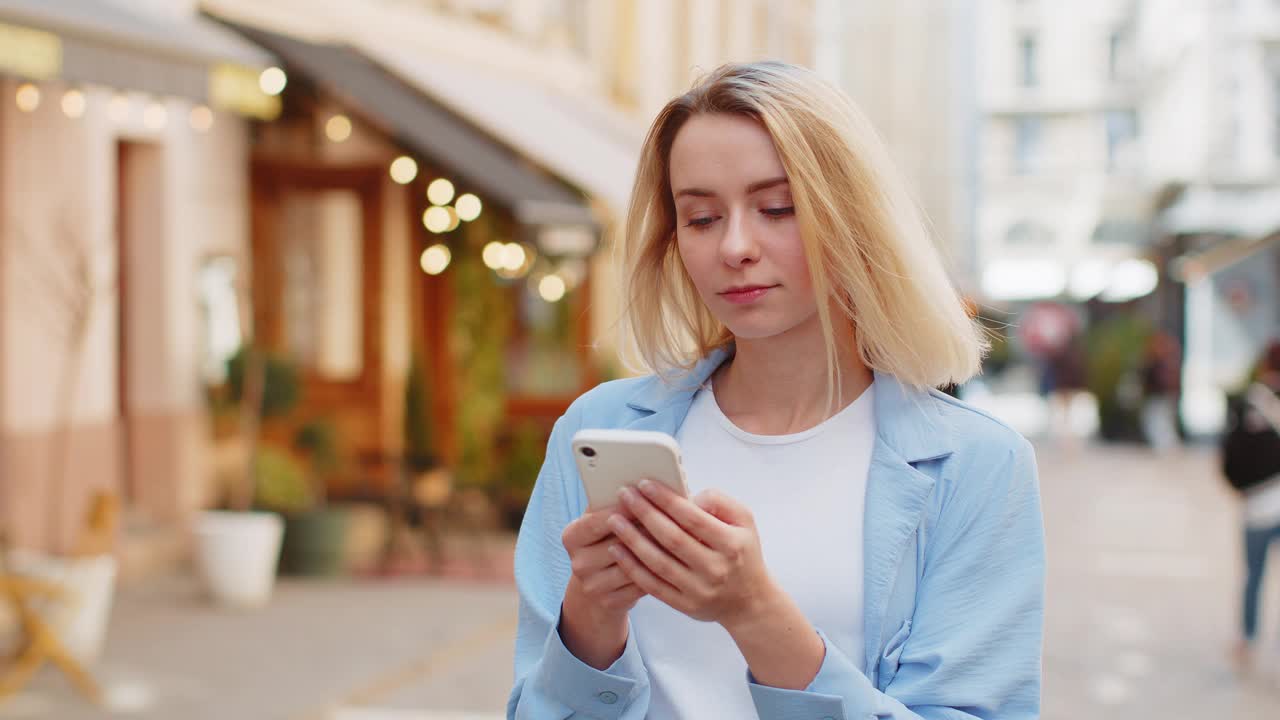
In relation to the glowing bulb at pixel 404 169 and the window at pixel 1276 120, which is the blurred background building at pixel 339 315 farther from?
the window at pixel 1276 120

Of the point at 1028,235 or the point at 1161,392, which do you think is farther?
the point at 1028,235

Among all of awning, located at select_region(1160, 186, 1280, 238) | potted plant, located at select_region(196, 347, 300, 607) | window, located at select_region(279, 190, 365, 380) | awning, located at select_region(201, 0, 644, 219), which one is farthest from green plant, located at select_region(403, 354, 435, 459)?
awning, located at select_region(1160, 186, 1280, 238)

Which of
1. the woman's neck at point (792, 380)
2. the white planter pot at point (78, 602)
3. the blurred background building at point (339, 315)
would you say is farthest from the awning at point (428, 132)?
the woman's neck at point (792, 380)

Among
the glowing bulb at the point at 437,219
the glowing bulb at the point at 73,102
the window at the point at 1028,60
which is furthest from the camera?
the window at the point at 1028,60

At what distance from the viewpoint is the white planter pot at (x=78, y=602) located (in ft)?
23.9

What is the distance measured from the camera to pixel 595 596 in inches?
71.2

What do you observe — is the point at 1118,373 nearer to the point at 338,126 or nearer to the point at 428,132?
the point at 428,132

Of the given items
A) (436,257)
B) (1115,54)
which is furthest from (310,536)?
(1115,54)

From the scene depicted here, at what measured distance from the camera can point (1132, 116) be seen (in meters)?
59.4

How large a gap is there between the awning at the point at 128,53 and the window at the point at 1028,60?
5629cm

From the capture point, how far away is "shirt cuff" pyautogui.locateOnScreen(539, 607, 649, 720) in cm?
193

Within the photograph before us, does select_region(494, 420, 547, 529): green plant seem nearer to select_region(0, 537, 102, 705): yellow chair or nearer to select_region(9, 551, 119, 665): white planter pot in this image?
select_region(9, 551, 119, 665): white planter pot

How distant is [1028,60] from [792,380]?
2449 inches

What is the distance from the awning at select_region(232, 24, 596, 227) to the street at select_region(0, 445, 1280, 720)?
8.97 feet
